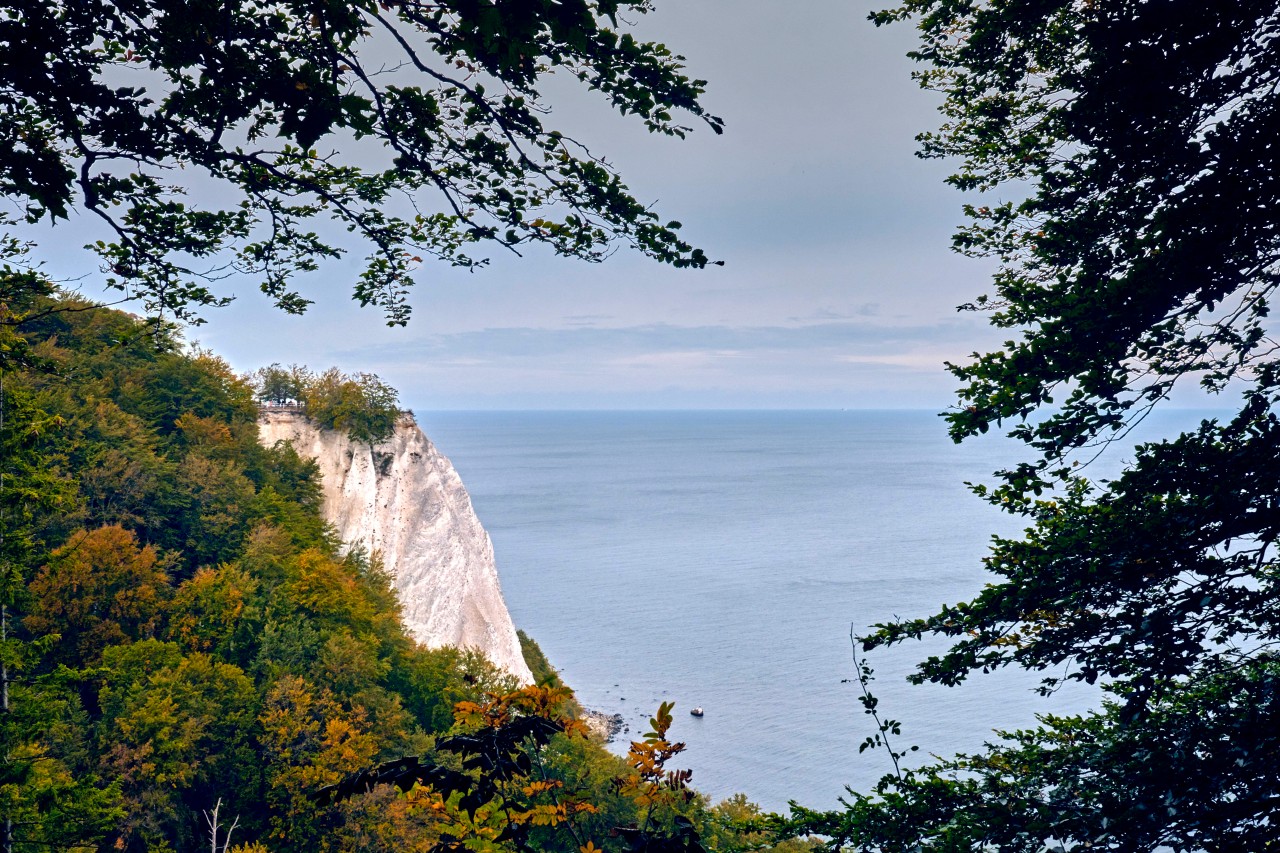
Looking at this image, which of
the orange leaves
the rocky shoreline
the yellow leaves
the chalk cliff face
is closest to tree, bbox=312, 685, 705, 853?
the yellow leaves

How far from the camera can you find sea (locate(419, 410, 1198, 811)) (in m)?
37.6

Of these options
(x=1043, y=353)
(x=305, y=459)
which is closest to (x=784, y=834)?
(x=1043, y=353)

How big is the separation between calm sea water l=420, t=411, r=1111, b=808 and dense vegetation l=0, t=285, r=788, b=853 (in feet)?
37.5

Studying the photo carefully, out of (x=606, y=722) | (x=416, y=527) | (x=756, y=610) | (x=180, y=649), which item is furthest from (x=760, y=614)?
(x=180, y=649)

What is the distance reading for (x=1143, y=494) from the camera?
596 centimetres

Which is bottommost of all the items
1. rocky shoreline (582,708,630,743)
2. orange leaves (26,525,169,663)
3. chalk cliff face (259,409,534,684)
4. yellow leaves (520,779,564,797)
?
rocky shoreline (582,708,630,743)

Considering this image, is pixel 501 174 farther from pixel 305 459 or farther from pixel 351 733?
pixel 305 459

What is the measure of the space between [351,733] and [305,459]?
2142 cm

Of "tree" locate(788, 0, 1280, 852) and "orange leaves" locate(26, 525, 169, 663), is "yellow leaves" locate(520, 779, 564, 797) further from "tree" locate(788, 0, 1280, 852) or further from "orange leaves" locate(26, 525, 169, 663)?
"orange leaves" locate(26, 525, 169, 663)

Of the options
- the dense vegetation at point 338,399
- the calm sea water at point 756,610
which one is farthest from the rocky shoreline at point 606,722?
the dense vegetation at point 338,399

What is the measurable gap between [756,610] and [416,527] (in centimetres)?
2679

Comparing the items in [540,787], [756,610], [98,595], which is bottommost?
[540,787]

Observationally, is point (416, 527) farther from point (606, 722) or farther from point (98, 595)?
point (98, 595)

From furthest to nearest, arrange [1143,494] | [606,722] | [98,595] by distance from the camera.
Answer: [606,722] < [98,595] < [1143,494]
